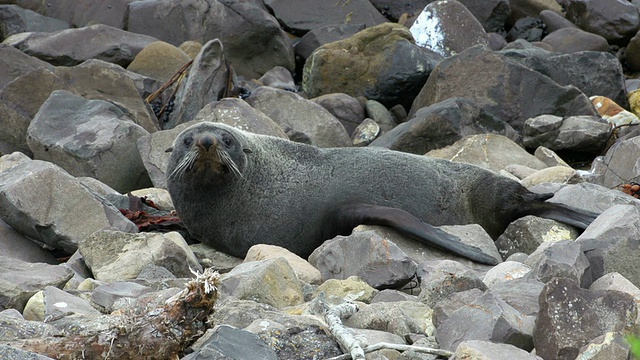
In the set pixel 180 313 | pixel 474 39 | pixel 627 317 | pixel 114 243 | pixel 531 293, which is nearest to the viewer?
pixel 180 313

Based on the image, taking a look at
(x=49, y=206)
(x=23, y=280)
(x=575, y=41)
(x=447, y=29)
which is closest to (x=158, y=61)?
(x=447, y=29)

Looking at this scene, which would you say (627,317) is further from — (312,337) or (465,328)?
(312,337)

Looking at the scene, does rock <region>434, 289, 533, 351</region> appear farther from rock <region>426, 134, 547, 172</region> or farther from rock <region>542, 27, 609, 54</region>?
rock <region>542, 27, 609, 54</region>

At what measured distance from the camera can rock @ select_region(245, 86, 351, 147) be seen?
41.7ft

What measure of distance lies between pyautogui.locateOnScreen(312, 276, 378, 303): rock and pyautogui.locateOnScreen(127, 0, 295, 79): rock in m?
12.5

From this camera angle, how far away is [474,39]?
1791cm

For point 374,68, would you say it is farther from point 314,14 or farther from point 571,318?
point 571,318

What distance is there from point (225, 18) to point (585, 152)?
→ 7.81 meters

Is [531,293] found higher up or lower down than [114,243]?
higher up

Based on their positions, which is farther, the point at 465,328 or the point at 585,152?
the point at 585,152

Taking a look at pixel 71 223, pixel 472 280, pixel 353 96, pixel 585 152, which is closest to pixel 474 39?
pixel 353 96

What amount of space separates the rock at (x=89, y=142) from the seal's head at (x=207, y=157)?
2.38 meters

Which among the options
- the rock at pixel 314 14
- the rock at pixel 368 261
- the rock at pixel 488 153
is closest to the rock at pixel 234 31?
the rock at pixel 314 14

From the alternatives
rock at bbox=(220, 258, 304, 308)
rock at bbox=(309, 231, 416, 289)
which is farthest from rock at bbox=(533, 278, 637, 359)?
rock at bbox=(309, 231, 416, 289)
